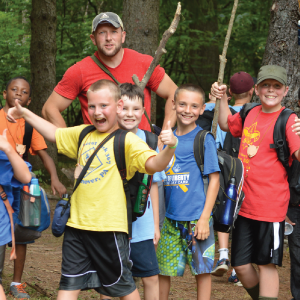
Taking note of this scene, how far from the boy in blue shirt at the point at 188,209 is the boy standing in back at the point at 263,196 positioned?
15.6 inches

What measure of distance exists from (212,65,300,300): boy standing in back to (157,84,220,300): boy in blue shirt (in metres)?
0.40

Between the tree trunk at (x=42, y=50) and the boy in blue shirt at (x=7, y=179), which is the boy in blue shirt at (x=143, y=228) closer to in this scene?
the boy in blue shirt at (x=7, y=179)

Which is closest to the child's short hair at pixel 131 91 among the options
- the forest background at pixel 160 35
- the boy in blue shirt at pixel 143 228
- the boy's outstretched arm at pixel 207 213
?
the boy in blue shirt at pixel 143 228

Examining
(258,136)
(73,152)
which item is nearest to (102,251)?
(73,152)

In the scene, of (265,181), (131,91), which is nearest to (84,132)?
(131,91)

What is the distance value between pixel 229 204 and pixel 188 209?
346mm

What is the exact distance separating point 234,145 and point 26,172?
2.89m

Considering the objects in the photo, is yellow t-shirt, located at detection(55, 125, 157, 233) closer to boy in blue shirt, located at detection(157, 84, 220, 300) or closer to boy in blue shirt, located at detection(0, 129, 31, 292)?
boy in blue shirt, located at detection(0, 129, 31, 292)

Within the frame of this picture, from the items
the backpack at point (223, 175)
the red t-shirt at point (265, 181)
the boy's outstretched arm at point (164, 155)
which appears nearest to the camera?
the boy's outstretched arm at point (164, 155)

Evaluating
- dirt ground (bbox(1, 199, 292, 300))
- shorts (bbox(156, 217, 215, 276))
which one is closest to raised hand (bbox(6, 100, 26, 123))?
shorts (bbox(156, 217, 215, 276))

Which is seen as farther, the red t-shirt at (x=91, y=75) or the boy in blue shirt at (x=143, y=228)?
the red t-shirt at (x=91, y=75)

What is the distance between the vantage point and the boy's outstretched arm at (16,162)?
9.52 ft

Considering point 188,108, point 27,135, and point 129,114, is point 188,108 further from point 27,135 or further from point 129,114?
point 27,135

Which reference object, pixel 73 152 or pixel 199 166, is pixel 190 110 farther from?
pixel 73 152
